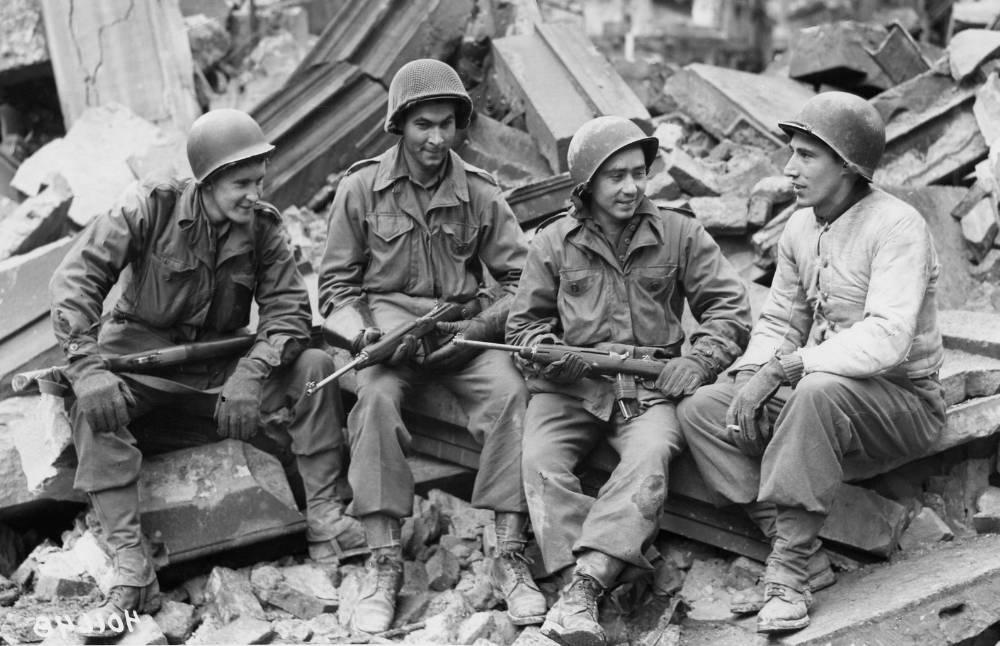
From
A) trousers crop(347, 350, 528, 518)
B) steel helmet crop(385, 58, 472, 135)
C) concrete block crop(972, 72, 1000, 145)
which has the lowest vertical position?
trousers crop(347, 350, 528, 518)

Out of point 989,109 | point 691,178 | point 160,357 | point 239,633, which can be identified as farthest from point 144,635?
point 989,109

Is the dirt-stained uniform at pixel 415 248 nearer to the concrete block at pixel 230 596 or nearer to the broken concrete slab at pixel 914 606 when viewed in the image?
the concrete block at pixel 230 596

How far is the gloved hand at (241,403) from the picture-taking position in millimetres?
5234

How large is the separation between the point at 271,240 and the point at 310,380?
67 cm

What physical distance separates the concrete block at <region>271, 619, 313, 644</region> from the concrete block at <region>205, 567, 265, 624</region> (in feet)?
0.49

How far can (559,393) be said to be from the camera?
5.07m

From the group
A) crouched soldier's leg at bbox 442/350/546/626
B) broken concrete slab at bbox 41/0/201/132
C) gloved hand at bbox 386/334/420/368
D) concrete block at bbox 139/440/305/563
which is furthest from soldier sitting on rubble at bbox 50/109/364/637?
broken concrete slab at bbox 41/0/201/132

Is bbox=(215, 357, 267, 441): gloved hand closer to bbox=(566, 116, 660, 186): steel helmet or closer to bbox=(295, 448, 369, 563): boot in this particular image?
bbox=(295, 448, 369, 563): boot

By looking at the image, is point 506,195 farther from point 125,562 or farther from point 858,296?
point 125,562

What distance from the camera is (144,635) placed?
15.6 feet

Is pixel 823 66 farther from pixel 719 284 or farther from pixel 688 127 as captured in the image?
pixel 719 284

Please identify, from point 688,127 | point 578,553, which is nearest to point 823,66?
point 688,127

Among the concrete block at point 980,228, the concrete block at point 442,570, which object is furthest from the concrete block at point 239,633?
the concrete block at point 980,228

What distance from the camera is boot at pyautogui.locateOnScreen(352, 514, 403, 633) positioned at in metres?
4.83
